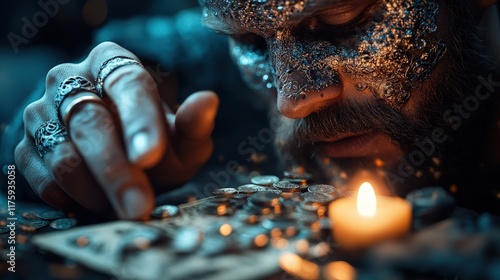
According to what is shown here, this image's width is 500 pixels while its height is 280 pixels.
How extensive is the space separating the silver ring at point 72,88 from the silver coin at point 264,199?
A: 11.6 inches

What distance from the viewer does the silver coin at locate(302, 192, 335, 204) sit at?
2.32ft

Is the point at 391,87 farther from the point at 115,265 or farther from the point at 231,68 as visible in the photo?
the point at 231,68

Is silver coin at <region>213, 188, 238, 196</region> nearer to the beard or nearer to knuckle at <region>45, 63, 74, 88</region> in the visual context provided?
the beard

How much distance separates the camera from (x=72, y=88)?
753mm

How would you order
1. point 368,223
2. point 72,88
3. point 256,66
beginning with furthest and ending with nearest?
point 256,66 → point 72,88 → point 368,223

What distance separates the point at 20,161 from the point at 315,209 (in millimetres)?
510

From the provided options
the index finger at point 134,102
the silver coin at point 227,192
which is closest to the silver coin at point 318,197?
the silver coin at point 227,192

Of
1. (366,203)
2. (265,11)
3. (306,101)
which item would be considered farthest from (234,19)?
(366,203)

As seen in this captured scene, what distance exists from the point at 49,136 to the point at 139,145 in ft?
0.77

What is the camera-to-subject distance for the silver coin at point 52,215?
768 millimetres

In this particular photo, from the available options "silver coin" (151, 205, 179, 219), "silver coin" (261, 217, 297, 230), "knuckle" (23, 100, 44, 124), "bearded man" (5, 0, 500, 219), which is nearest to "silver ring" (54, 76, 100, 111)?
"bearded man" (5, 0, 500, 219)

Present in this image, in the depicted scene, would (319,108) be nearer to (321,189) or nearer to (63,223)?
(321,189)

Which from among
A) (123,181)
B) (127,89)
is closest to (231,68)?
(127,89)

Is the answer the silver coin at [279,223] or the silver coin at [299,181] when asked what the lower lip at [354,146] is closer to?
the silver coin at [299,181]
